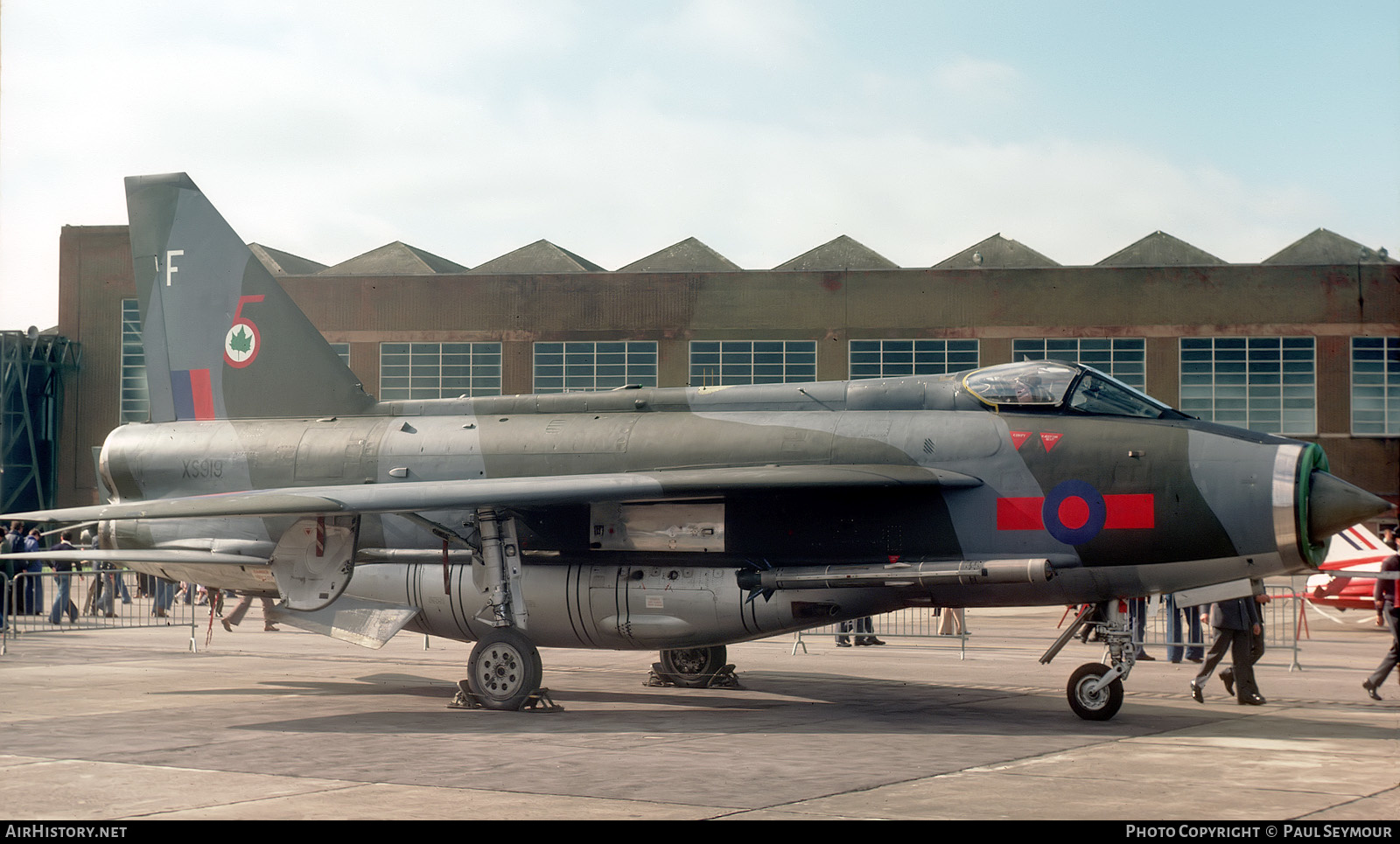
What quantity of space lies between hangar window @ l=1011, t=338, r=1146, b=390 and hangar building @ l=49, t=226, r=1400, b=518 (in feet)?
0.21

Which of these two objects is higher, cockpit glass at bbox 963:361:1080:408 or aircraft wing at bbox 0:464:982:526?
cockpit glass at bbox 963:361:1080:408

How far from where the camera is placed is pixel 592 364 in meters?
48.2

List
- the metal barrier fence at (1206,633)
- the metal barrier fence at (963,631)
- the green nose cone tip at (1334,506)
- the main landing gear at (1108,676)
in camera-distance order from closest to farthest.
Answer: the green nose cone tip at (1334,506) → the main landing gear at (1108,676) → the metal barrier fence at (1206,633) → the metal barrier fence at (963,631)

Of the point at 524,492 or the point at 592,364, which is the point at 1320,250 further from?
the point at 524,492

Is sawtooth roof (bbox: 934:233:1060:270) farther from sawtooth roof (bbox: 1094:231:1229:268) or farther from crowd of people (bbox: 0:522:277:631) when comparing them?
crowd of people (bbox: 0:522:277:631)

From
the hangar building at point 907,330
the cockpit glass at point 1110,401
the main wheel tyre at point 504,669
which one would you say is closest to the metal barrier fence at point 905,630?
the cockpit glass at point 1110,401

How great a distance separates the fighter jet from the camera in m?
11.5

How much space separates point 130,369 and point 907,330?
30.9m

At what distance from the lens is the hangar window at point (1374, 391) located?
150ft

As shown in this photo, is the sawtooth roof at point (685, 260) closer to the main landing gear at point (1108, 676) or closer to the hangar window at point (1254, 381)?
the hangar window at point (1254, 381)

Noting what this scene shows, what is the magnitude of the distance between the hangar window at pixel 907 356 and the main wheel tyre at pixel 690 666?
106 ft

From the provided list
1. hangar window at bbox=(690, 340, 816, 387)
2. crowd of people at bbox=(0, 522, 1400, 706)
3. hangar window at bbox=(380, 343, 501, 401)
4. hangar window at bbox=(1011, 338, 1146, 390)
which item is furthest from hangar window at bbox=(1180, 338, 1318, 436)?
hangar window at bbox=(380, 343, 501, 401)

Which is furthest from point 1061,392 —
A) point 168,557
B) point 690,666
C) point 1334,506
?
point 168,557

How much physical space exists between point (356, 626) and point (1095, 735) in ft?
24.9
